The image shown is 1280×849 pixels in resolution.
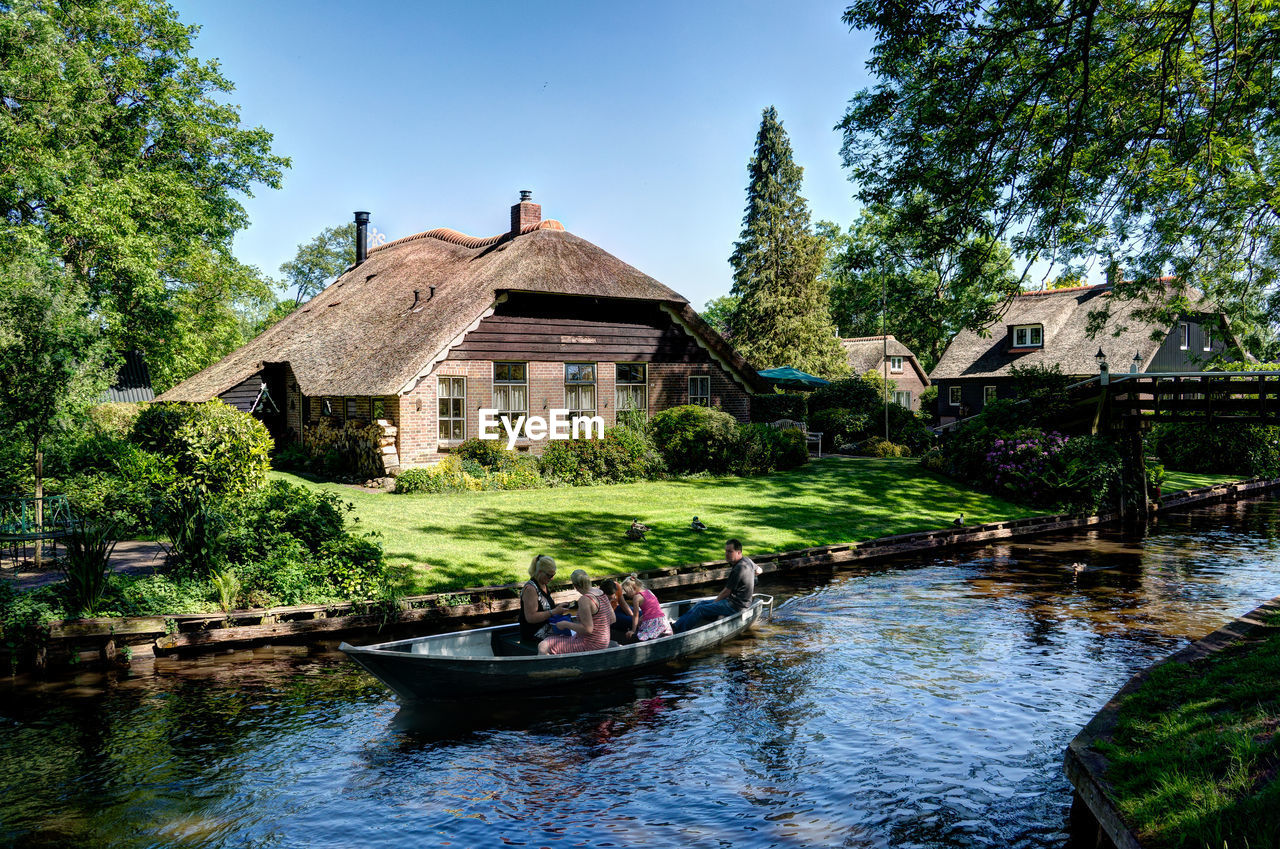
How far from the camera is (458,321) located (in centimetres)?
2388

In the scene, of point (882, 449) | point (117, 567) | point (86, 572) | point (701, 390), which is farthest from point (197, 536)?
point (882, 449)

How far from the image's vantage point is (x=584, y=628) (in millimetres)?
10922

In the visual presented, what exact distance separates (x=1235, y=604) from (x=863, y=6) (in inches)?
487

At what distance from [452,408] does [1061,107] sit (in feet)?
56.9

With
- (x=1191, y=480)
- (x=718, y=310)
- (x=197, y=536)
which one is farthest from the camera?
(x=718, y=310)

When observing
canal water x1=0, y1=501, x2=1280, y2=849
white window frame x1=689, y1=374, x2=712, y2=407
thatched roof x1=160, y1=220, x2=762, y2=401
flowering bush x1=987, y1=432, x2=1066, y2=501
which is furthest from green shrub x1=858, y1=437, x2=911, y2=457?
canal water x1=0, y1=501, x2=1280, y2=849

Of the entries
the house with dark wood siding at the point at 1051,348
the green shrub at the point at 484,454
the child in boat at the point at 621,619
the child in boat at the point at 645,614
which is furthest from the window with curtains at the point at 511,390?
the house with dark wood siding at the point at 1051,348

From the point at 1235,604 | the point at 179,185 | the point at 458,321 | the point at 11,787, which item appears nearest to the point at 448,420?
the point at 458,321

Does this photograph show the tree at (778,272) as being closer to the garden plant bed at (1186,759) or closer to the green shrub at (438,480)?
the green shrub at (438,480)

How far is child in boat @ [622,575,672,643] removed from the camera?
38.5ft

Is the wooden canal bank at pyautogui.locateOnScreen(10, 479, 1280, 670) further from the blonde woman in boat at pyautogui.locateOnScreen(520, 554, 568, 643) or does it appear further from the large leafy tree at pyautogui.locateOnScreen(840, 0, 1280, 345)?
the large leafy tree at pyautogui.locateOnScreen(840, 0, 1280, 345)

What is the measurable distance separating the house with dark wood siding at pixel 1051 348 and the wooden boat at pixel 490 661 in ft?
120

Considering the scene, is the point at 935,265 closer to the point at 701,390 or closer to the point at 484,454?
the point at 484,454

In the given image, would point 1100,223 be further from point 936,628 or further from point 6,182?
point 6,182
